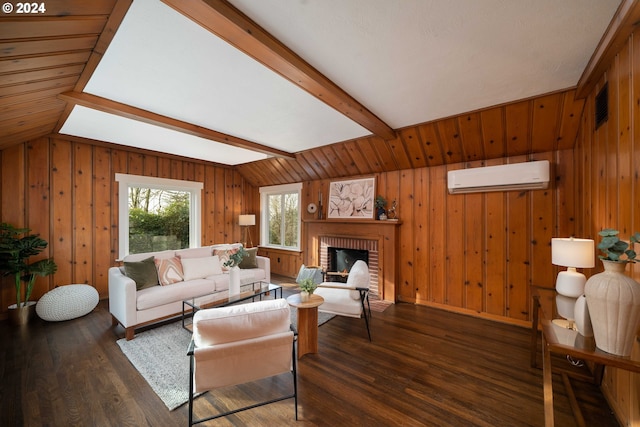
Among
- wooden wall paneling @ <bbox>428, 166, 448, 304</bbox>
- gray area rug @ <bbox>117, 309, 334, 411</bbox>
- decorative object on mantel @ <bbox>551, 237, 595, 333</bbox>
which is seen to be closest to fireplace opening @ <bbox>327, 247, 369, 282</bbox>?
wooden wall paneling @ <bbox>428, 166, 448, 304</bbox>

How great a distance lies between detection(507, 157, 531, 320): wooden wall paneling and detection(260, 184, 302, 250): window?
369 cm

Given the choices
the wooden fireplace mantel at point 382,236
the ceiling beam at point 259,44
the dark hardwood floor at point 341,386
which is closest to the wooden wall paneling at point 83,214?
the dark hardwood floor at point 341,386

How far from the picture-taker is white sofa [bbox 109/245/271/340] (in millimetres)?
2742

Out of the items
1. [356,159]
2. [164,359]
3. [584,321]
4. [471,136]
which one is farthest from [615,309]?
[356,159]

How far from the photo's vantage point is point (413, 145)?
3.54m

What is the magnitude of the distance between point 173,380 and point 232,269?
1.25 metres

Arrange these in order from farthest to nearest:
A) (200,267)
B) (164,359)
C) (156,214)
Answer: (156,214) < (200,267) < (164,359)

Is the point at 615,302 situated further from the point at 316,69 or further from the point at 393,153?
the point at 393,153

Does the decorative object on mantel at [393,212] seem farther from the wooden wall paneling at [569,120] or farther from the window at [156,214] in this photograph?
the window at [156,214]

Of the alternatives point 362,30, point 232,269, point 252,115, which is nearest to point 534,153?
point 362,30

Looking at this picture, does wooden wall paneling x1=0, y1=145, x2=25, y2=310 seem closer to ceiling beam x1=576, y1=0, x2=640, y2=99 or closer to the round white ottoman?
the round white ottoman

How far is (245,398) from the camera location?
6.19ft

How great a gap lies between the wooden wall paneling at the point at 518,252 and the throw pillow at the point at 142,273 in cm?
463

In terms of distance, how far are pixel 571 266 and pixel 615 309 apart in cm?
115
